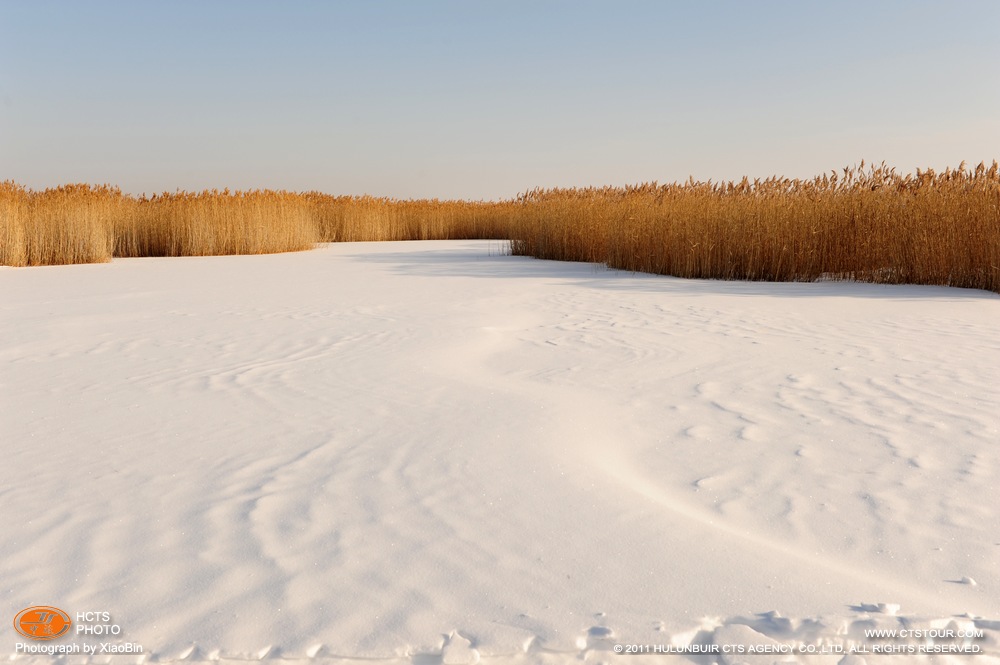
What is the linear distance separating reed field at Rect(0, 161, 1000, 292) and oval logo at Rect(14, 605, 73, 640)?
851cm

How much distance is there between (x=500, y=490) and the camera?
2223 millimetres

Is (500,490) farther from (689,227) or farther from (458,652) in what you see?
(689,227)

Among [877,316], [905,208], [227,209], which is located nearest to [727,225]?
[905,208]

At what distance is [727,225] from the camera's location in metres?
9.15

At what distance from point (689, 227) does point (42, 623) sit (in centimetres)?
872

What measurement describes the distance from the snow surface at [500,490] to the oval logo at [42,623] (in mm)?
38

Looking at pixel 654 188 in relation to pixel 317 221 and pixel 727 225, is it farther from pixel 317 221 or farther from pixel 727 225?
pixel 317 221

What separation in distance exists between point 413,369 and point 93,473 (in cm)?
177

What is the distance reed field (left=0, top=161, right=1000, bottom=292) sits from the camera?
8.20m

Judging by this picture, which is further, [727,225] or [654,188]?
[654,188]

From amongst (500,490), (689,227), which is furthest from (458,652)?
(689,227)

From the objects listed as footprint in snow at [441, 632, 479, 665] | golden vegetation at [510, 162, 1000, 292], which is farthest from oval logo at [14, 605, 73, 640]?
golden vegetation at [510, 162, 1000, 292]

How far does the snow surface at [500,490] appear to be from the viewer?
151cm

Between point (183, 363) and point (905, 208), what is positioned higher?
point (905, 208)
